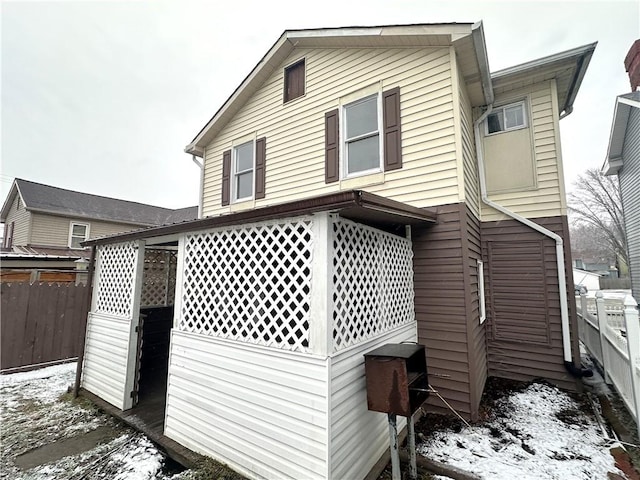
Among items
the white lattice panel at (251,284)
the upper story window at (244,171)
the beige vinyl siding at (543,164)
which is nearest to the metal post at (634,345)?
the beige vinyl siding at (543,164)

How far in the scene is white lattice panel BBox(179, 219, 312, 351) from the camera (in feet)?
9.21

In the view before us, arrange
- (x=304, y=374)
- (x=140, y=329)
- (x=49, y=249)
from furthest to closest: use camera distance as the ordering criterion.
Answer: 1. (x=49, y=249)
2. (x=140, y=329)
3. (x=304, y=374)

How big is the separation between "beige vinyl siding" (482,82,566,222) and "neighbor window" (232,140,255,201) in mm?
5606

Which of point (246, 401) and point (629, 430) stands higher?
point (246, 401)

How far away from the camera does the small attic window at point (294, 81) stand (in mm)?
6461

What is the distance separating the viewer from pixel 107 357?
16.2 ft

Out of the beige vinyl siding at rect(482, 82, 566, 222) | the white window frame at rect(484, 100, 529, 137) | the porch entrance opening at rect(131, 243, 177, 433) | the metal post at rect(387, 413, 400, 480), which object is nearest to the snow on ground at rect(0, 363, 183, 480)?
the porch entrance opening at rect(131, 243, 177, 433)

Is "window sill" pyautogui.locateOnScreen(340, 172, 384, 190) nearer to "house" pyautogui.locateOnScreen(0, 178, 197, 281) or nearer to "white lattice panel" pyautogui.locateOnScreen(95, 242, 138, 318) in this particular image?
"white lattice panel" pyautogui.locateOnScreen(95, 242, 138, 318)

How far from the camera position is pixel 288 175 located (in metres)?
6.30

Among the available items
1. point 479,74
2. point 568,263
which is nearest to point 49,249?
point 479,74

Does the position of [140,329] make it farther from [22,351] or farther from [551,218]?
[551,218]

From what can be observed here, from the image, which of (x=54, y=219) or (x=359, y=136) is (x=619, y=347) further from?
(x=54, y=219)

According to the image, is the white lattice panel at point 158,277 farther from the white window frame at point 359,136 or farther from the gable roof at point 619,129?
the gable roof at point 619,129

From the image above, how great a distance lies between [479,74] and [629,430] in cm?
555
